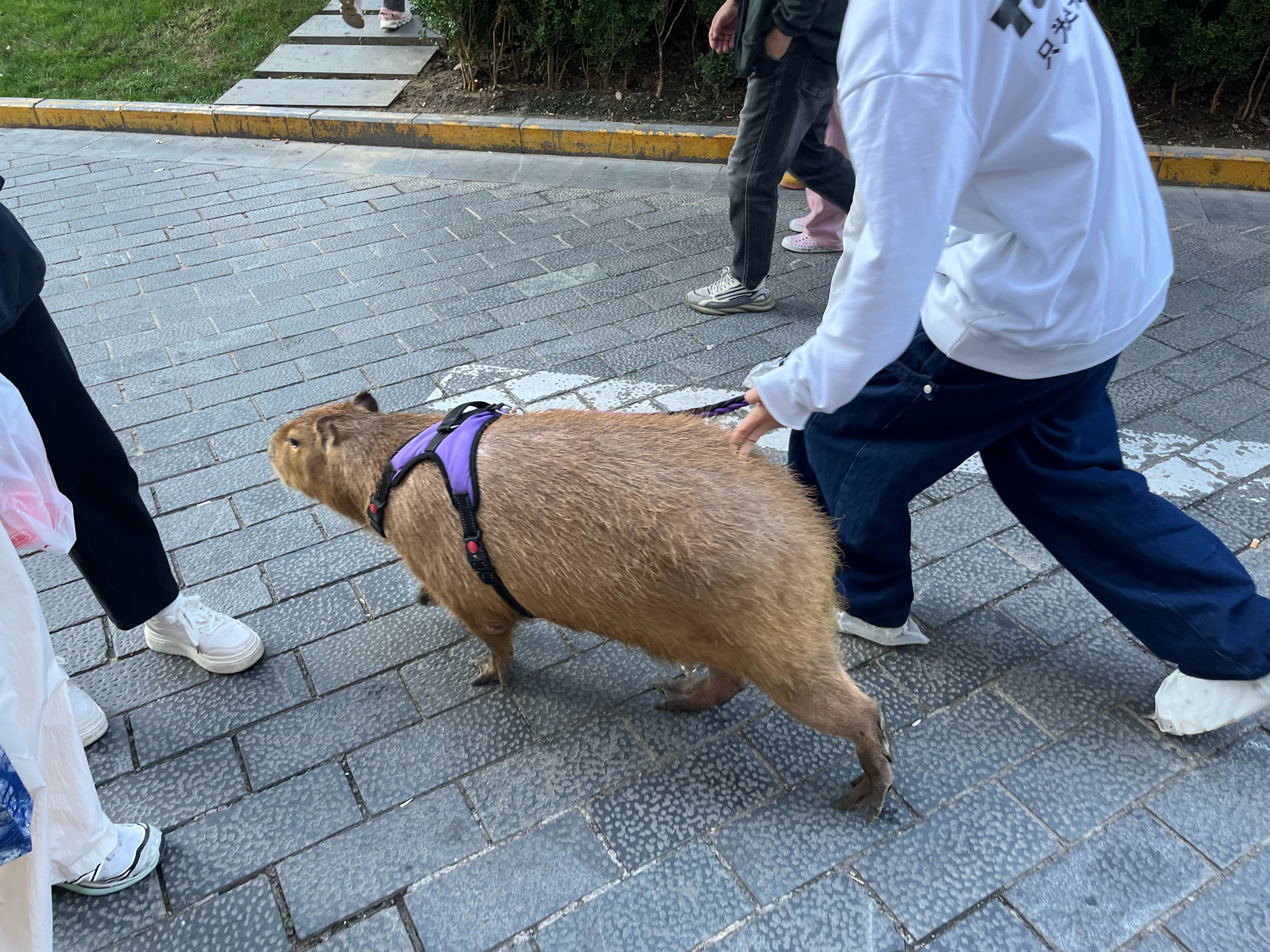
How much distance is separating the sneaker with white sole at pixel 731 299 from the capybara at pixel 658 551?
7.86 ft

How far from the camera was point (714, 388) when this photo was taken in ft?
13.5

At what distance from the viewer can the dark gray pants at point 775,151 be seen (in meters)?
4.18

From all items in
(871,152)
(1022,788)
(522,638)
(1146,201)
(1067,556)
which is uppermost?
→ (871,152)

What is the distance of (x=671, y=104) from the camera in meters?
7.29

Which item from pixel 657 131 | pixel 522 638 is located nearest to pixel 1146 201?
pixel 522 638

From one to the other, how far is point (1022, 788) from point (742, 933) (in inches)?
34.0

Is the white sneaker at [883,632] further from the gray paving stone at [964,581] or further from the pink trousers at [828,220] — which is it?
the pink trousers at [828,220]

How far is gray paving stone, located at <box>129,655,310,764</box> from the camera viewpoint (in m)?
2.64

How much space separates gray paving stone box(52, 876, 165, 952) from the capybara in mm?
1015

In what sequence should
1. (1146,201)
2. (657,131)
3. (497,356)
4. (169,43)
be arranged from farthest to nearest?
(169,43) < (657,131) < (497,356) < (1146,201)

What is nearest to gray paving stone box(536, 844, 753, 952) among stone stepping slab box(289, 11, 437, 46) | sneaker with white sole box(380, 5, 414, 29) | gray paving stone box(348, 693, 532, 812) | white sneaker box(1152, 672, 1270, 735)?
gray paving stone box(348, 693, 532, 812)

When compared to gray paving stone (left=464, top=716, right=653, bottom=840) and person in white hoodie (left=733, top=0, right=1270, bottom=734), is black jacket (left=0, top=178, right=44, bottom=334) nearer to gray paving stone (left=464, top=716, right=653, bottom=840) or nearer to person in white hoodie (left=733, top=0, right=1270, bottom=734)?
gray paving stone (left=464, top=716, right=653, bottom=840)

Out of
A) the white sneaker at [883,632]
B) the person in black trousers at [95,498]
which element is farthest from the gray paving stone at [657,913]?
the person in black trousers at [95,498]

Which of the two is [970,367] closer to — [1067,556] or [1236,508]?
[1067,556]
